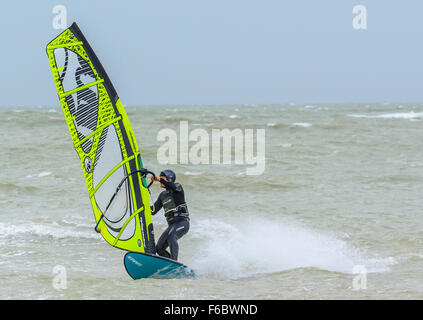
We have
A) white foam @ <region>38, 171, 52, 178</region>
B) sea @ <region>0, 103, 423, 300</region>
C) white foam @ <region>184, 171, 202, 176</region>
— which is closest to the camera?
sea @ <region>0, 103, 423, 300</region>

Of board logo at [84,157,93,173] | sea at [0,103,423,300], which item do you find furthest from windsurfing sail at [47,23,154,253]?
sea at [0,103,423,300]

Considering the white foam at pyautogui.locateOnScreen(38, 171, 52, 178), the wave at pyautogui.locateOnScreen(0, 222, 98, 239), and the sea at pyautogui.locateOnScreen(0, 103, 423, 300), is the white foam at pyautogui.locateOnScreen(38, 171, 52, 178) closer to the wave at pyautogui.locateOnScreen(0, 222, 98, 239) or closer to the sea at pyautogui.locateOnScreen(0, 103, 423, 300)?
the sea at pyautogui.locateOnScreen(0, 103, 423, 300)

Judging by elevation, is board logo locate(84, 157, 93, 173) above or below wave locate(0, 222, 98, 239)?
above

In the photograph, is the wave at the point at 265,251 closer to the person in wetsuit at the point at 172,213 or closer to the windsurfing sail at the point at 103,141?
the person in wetsuit at the point at 172,213

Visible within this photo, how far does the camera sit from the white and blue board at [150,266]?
18.1ft

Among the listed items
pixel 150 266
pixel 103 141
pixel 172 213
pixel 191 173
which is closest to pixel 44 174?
pixel 191 173

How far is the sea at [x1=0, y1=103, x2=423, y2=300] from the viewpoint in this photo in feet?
17.7

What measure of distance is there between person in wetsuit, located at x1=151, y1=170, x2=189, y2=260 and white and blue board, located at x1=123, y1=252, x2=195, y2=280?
26 cm

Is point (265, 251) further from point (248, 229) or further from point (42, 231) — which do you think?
point (42, 231)

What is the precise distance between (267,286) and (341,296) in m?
0.77

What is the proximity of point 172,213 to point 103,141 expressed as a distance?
1.06 metres

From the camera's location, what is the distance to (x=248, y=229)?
8.71 m
